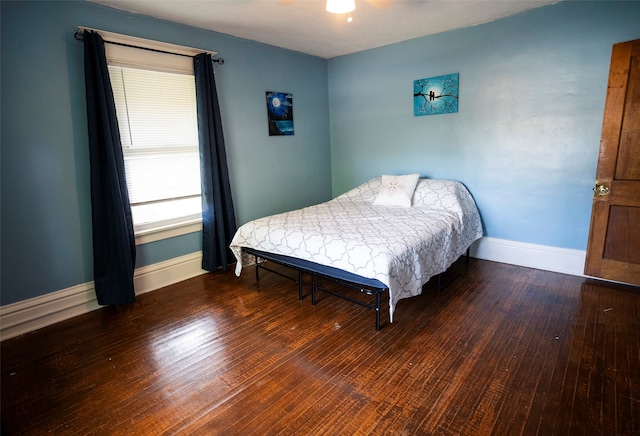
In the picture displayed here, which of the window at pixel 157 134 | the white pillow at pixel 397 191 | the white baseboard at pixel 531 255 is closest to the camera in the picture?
the window at pixel 157 134

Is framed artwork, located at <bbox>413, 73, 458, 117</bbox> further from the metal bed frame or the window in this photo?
→ the window

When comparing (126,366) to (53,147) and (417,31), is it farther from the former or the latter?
(417,31)

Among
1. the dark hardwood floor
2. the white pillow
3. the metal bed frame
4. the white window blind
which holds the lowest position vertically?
the dark hardwood floor

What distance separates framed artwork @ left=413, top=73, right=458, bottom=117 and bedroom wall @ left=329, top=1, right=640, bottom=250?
7cm

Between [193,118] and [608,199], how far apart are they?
3739 mm

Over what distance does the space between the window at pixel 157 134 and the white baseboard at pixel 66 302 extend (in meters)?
0.37

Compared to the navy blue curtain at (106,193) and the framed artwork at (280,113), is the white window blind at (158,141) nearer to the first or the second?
the navy blue curtain at (106,193)

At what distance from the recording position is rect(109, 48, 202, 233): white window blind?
2857 millimetres

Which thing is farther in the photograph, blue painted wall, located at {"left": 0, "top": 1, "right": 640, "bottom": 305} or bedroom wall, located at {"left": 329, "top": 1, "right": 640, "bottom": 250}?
bedroom wall, located at {"left": 329, "top": 1, "right": 640, "bottom": 250}

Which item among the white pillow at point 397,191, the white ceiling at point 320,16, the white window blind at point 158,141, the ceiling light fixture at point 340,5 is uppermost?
the white ceiling at point 320,16

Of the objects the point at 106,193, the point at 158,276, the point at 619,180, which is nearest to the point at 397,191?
the point at 619,180

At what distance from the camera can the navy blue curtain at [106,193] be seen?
254 cm

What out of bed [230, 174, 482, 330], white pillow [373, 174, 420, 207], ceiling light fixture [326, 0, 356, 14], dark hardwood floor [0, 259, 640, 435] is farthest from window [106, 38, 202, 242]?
white pillow [373, 174, 420, 207]

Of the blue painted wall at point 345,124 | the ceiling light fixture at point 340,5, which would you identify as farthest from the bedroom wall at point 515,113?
the ceiling light fixture at point 340,5
